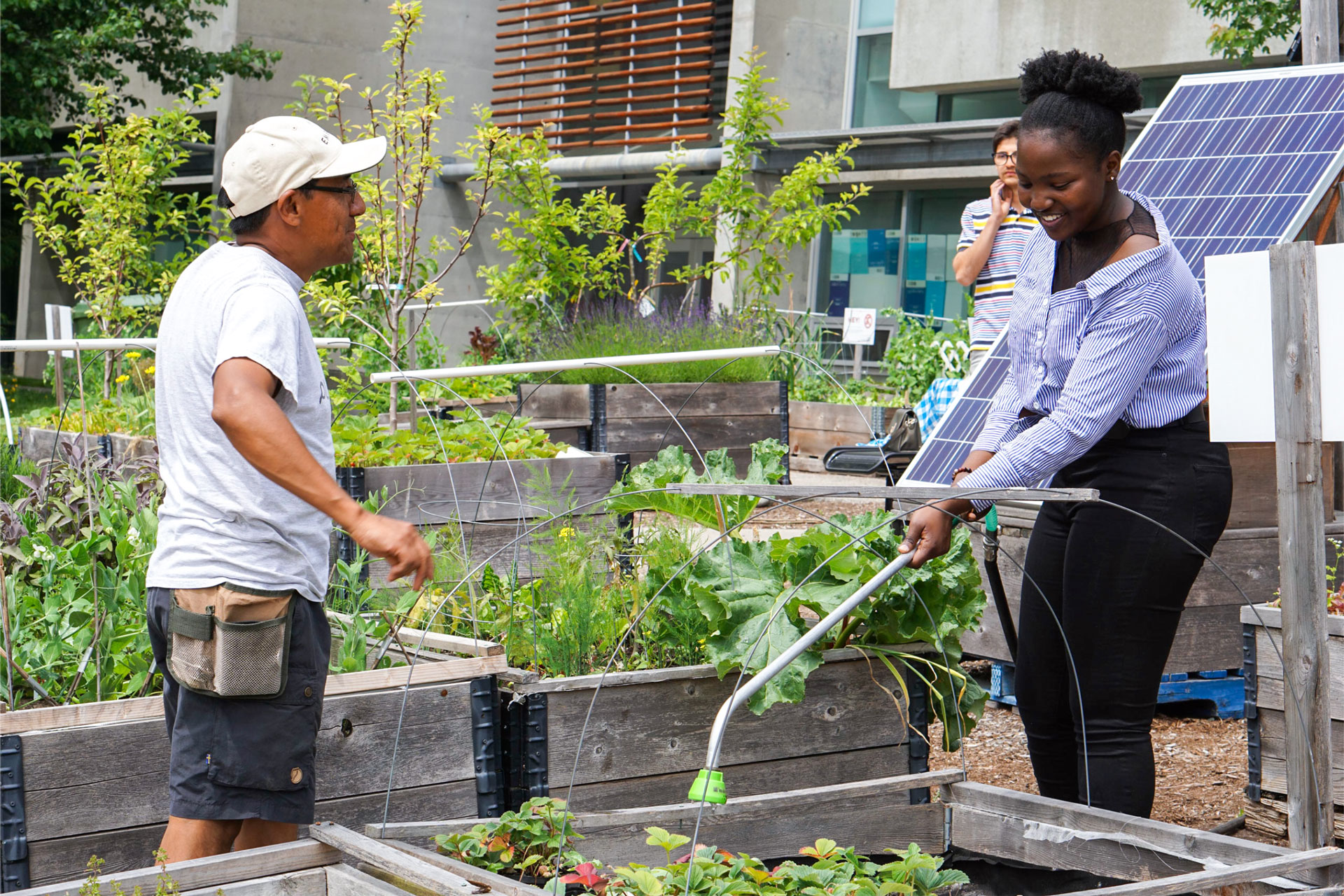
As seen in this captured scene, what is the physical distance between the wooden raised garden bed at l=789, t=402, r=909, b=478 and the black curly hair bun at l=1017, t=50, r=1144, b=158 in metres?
5.99

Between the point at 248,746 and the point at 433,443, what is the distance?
8.85 ft

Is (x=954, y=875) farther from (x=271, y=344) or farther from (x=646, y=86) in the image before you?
(x=646, y=86)

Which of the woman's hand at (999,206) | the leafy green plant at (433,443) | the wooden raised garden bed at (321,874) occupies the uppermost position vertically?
the woman's hand at (999,206)

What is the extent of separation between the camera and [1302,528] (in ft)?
8.01

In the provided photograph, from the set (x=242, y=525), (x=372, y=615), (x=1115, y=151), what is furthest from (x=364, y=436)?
(x=1115, y=151)

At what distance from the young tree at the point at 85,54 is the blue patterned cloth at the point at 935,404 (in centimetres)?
1087

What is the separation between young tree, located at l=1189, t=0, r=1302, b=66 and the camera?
26.1 ft

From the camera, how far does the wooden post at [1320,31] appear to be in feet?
13.9

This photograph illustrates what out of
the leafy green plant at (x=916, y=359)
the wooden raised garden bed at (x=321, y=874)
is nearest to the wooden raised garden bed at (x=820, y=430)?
the leafy green plant at (x=916, y=359)

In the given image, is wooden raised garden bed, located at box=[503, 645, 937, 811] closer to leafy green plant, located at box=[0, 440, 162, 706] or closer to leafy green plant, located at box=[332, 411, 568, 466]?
leafy green plant, located at box=[0, 440, 162, 706]

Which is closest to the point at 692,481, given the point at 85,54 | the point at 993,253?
the point at 993,253

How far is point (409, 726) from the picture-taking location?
8.44 feet

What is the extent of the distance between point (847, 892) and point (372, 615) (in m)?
1.55

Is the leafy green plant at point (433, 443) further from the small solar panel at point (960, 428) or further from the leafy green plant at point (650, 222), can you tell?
the leafy green plant at point (650, 222)
